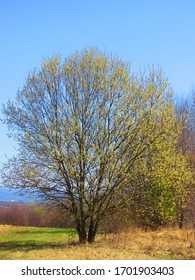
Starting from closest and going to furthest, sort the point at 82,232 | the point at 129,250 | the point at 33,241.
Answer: the point at 129,250, the point at 82,232, the point at 33,241

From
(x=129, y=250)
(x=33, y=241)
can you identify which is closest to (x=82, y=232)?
(x=129, y=250)

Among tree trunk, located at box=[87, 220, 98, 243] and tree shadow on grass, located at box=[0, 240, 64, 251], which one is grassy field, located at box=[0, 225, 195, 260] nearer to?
tree trunk, located at box=[87, 220, 98, 243]

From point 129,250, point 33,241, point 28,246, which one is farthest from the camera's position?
point 33,241

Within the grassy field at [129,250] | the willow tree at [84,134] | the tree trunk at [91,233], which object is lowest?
the grassy field at [129,250]

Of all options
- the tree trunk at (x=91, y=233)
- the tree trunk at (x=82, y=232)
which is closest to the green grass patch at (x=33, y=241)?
the tree trunk at (x=82, y=232)

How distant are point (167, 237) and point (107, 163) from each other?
4.54 m

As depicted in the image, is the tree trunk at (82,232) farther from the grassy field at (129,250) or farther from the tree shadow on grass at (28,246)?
the tree shadow on grass at (28,246)

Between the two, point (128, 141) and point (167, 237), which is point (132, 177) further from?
point (167, 237)

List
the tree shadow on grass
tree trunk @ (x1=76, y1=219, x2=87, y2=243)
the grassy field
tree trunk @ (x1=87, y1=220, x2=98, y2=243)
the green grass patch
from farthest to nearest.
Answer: tree trunk @ (x1=87, y1=220, x2=98, y2=243) → tree trunk @ (x1=76, y1=219, x2=87, y2=243) → the green grass patch → the tree shadow on grass → the grassy field

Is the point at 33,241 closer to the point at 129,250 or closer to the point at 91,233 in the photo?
the point at 91,233

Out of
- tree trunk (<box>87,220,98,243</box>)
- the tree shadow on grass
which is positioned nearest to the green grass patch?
the tree shadow on grass

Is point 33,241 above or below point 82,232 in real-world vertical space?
below

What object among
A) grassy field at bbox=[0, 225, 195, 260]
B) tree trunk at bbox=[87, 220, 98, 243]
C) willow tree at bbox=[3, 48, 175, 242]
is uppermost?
willow tree at bbox=[3, 48, 175, 242]
